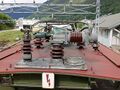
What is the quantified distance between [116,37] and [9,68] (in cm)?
2426

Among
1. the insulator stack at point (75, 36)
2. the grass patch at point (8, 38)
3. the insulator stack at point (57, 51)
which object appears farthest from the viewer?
the grass patch at point (8, 38)

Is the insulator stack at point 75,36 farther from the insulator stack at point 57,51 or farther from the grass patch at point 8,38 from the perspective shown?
the grass patch at point 8,38

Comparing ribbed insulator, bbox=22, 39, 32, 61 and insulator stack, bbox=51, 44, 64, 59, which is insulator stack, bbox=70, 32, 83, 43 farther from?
ribbed insulator, bbox=22, 39, 32, 61

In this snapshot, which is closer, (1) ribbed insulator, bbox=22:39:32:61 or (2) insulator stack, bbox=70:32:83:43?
(1) ribbed insulator, bbox=22:39:32:61

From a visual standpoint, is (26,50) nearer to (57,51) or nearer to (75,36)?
(57,51)

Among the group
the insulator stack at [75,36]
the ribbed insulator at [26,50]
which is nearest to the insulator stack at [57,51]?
the ribbed insulator at [26,50]

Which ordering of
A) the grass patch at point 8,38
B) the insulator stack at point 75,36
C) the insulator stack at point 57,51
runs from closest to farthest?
the insulator stack at point 57,51
the insulator stack at point 75,36
the grass patch at point 8,38

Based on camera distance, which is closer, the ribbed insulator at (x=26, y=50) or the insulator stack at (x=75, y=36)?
the ribbed insulator at (x=26, y=50)

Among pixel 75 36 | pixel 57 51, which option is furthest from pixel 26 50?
pixel 75 36

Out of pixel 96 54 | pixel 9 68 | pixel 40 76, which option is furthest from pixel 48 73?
pixel 96 54

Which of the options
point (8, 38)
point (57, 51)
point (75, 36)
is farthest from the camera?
point (8, 38)

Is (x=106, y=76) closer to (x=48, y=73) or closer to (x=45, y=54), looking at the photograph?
(x=48, y=73)

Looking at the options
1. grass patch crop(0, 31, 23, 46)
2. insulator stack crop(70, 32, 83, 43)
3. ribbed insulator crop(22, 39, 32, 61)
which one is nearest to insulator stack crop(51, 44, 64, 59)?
ribbed insulator crop(22, 39, 32, 61)

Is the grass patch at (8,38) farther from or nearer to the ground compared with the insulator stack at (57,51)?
nearer to the ground
